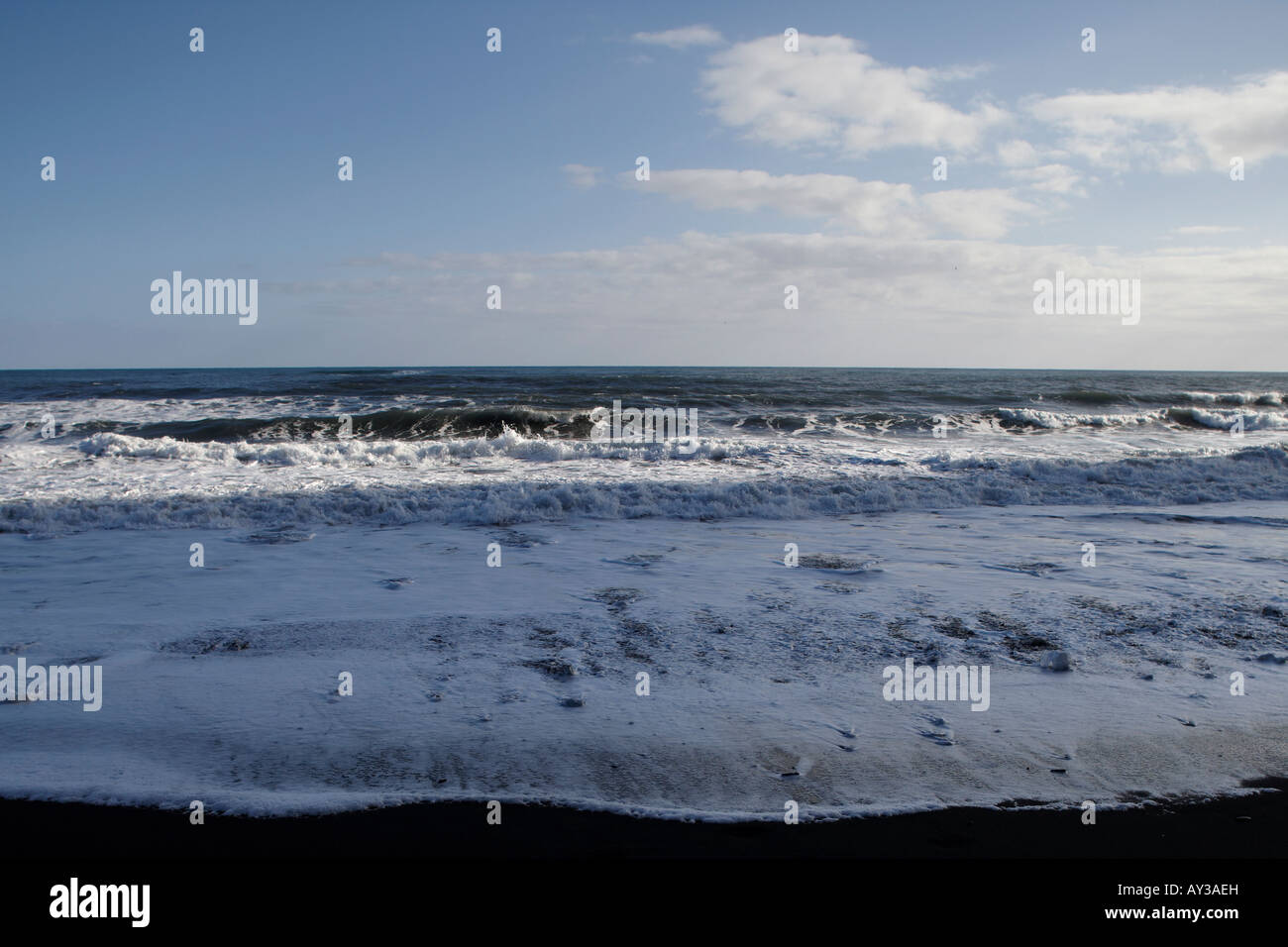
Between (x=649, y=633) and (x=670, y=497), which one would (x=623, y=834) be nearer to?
(x=649, y=633)

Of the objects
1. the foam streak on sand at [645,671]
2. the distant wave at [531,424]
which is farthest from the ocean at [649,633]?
the distant wave at [531,424]

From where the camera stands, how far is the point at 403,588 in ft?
20.4

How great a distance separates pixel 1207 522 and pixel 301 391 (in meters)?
32.1

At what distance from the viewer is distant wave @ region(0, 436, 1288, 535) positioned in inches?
358

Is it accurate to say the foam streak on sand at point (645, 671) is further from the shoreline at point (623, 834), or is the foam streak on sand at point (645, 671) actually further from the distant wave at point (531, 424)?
the distant wave at point (531, 424)

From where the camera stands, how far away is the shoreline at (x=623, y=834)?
279 centimetres

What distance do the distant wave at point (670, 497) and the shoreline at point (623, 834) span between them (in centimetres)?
630

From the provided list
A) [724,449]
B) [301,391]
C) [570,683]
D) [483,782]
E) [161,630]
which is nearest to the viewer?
[483,782]

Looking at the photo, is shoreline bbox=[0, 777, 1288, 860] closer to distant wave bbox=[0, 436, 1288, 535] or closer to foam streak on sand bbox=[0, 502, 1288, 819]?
foam streak on sand bbox=[0, 502, 1288, 819]

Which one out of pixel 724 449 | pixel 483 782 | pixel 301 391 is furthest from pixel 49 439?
pixel 483 782

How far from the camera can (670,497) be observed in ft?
33.4

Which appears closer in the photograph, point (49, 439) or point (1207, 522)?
point (1207, 522)
